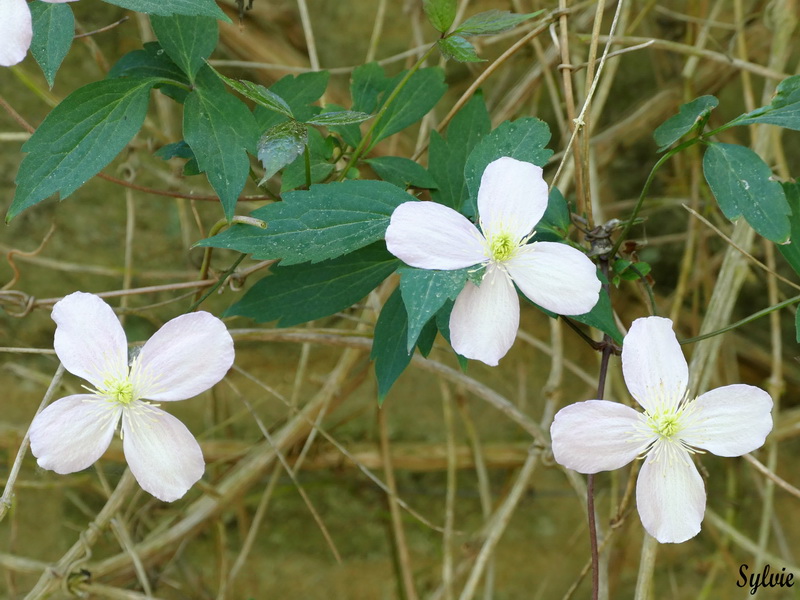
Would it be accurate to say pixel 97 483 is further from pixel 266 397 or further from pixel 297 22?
pixel 297 22

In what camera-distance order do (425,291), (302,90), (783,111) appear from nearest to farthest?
(425,291), (783,111), (302,90)

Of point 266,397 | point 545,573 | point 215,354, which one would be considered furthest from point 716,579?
point 215,354

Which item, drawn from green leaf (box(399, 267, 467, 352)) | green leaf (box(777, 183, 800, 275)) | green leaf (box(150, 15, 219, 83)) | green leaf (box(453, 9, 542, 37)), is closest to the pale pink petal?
green leaf (box(399, 267, 467, 352))

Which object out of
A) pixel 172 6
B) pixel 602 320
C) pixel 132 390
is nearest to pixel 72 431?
pixel 132 390

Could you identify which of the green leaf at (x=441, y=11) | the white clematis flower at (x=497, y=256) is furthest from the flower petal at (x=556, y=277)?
the green leaf at (x=441, y=11)

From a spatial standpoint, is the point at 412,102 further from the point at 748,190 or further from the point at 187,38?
the point at 748,190
